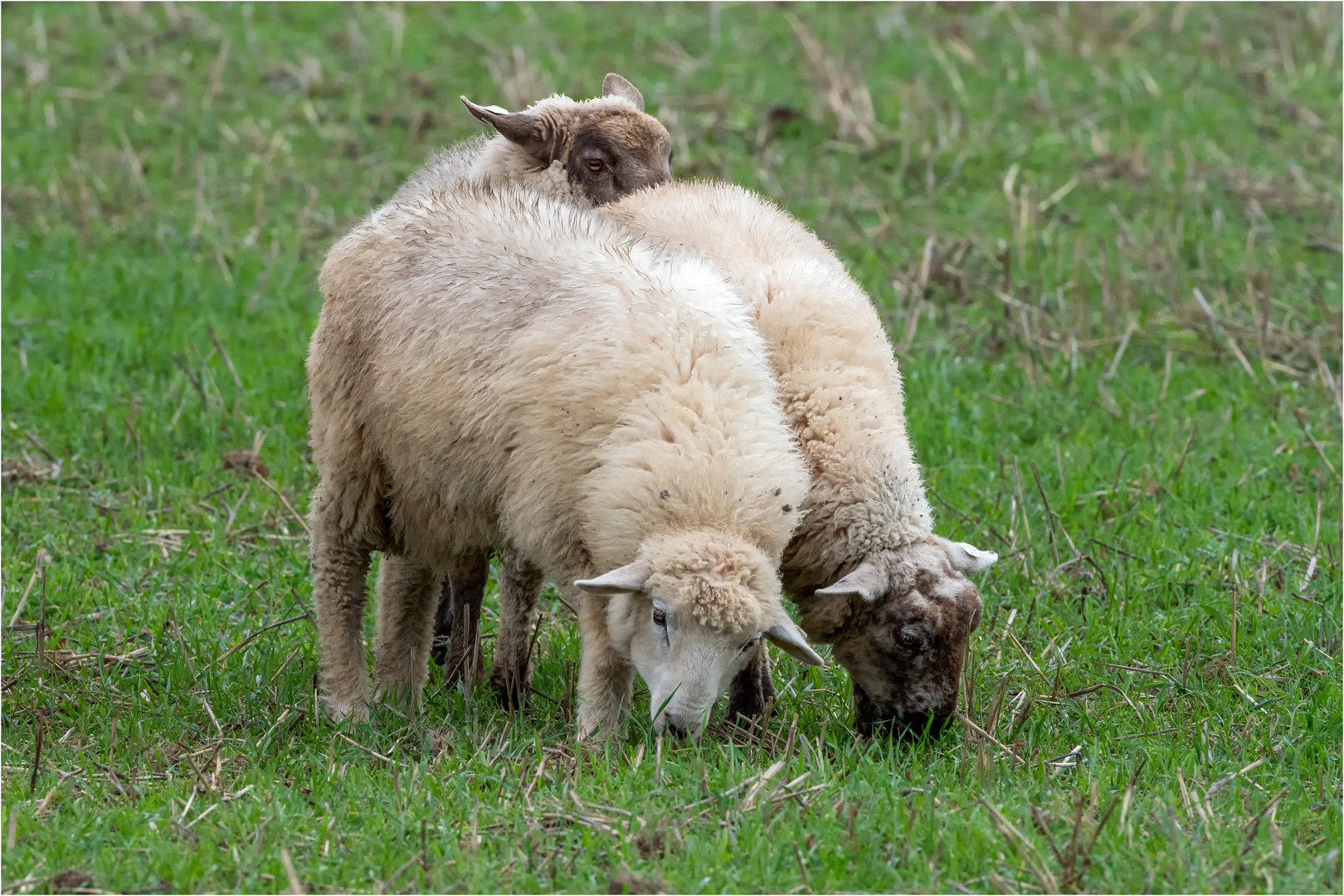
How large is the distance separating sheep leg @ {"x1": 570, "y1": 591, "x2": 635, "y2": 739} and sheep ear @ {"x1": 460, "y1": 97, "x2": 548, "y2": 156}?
8.77ft

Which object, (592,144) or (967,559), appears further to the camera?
(592,144)

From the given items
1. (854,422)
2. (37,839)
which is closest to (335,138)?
(854,422)

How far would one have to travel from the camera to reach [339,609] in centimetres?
615

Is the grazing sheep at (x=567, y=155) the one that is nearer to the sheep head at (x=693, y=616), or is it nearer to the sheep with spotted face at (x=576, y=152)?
the sheep with spotted face at (x=576, y=152)

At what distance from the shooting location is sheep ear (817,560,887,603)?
5289 millimetres

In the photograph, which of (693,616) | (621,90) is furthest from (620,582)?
(621,90)

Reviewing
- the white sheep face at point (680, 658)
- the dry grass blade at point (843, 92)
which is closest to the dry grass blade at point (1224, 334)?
the dry grass blade at point (843, 92)

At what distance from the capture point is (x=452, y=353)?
214 inches

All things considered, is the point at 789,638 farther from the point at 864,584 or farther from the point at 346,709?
the point at 346,709

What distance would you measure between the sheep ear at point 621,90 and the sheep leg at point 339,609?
2782mm

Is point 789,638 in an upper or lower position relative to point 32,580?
upper

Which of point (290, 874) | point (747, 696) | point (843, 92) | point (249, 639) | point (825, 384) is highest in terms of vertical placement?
point (843, 92)

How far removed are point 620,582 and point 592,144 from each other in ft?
9.68

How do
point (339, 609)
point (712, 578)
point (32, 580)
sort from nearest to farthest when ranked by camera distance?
point (712, 578)
point (339, 609)
point (32, 580)
